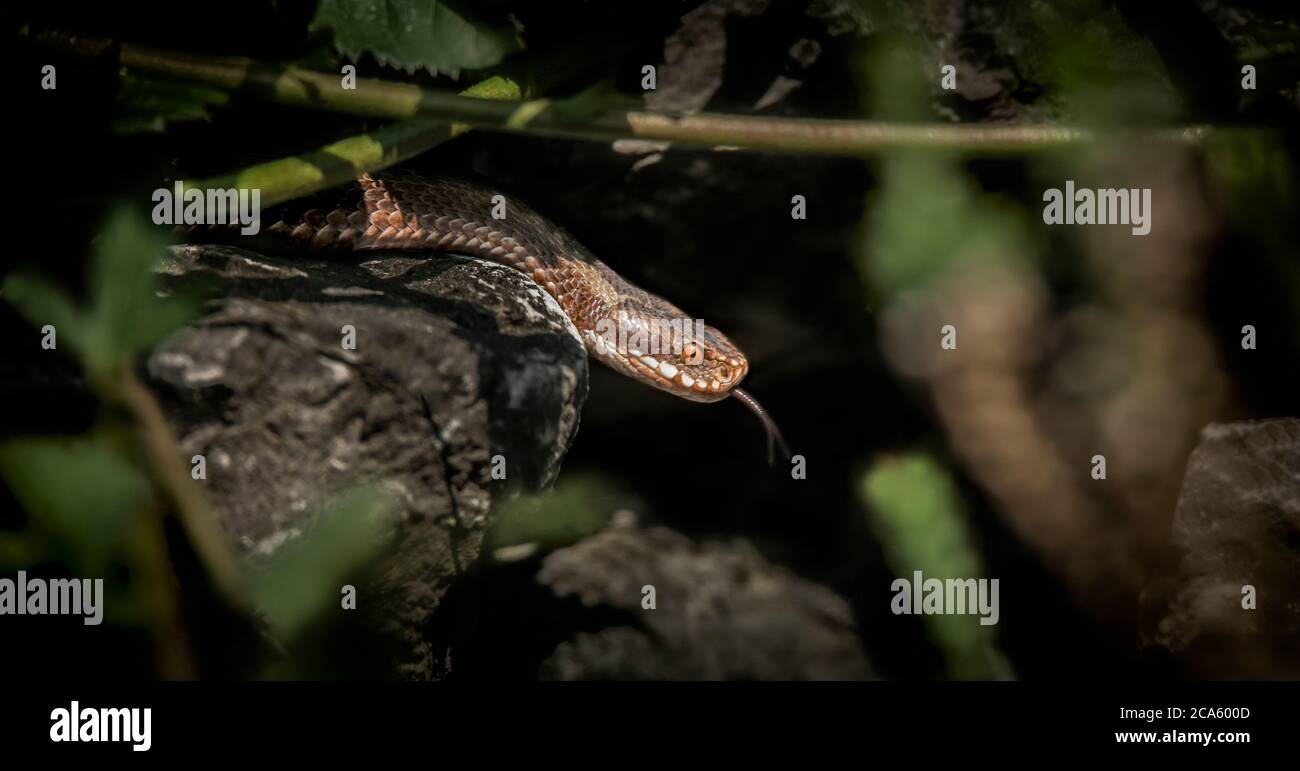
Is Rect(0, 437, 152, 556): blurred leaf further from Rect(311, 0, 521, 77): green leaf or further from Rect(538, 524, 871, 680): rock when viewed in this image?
Rect(538, 524, 871, 680): rock

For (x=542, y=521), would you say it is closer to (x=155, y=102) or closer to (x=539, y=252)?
(x=539, y=252)

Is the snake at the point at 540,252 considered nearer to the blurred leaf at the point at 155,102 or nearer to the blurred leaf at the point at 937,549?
the blurred leaf at the point at 155,102

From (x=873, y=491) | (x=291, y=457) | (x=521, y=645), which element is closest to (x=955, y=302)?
(x=873, y=491)

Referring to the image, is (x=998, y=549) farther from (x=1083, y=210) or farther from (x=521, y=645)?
(x=521, y=645)

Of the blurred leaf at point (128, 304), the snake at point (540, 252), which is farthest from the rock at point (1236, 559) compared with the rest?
the blurred leaf at point (128, 304)

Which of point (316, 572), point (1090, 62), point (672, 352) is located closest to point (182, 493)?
point (316, 572)

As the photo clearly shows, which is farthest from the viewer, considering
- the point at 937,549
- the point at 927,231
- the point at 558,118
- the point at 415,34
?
the point at 937,549
